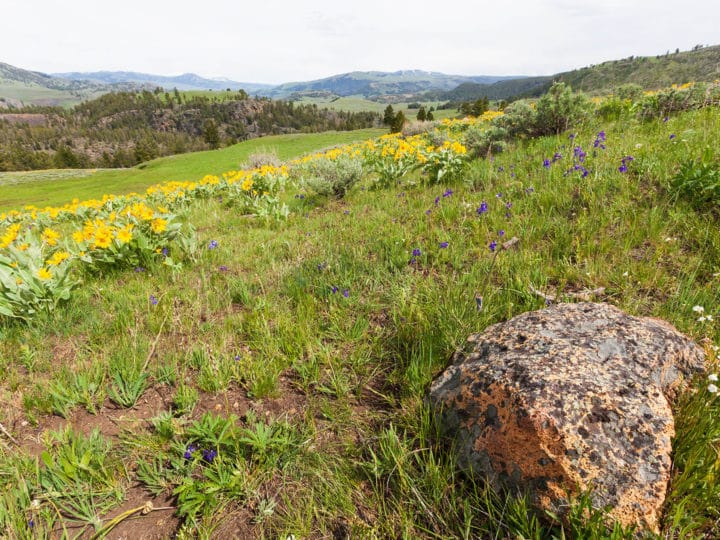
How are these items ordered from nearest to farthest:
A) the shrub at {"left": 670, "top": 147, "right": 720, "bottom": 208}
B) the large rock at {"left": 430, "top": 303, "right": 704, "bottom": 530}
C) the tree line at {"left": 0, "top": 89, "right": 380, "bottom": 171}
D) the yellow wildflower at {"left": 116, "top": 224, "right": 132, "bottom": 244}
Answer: the large rock at {"left": 430, "top": 303, "right": 704, "bottom": 530} < the shrub at {"left": 670, "top": 147, "right": 720, "bottom": 208} < the yellow wildflower at {"left": 116, "top": 224, "right": 132, "bottom": 244} < the tree line at {"left": 0, "top": 89, "right": 380, "bottom": 171}

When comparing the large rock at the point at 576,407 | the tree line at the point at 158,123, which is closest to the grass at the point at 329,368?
the large rock at the point at 576,407

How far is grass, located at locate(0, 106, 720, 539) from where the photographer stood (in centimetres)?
154

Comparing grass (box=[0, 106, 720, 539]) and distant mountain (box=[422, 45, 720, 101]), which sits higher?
distant mountain (box=[422, 45, 720, 101])

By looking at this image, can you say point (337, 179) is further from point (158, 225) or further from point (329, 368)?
point (329, 368)

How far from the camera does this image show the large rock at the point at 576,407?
127cm

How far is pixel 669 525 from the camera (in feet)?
3.95

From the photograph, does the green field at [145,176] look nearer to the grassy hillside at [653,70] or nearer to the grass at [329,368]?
the grass at [329,368]

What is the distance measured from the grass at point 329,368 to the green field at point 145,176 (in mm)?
33862

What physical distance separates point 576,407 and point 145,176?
2024 inches

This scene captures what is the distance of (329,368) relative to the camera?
8.05 ft

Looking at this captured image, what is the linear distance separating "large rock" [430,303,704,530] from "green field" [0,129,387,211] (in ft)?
118

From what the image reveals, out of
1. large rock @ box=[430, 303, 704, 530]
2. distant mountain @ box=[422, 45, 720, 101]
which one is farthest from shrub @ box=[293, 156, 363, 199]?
distant mountain @ box=[422, 45, 720, 101]

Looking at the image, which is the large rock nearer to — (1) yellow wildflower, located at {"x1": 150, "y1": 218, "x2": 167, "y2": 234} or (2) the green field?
(1) yellow wildflower, located at {"x1": 150, "y1": 218, "x2": 167, "y2": 234}

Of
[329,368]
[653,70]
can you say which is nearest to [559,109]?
[329,368]
